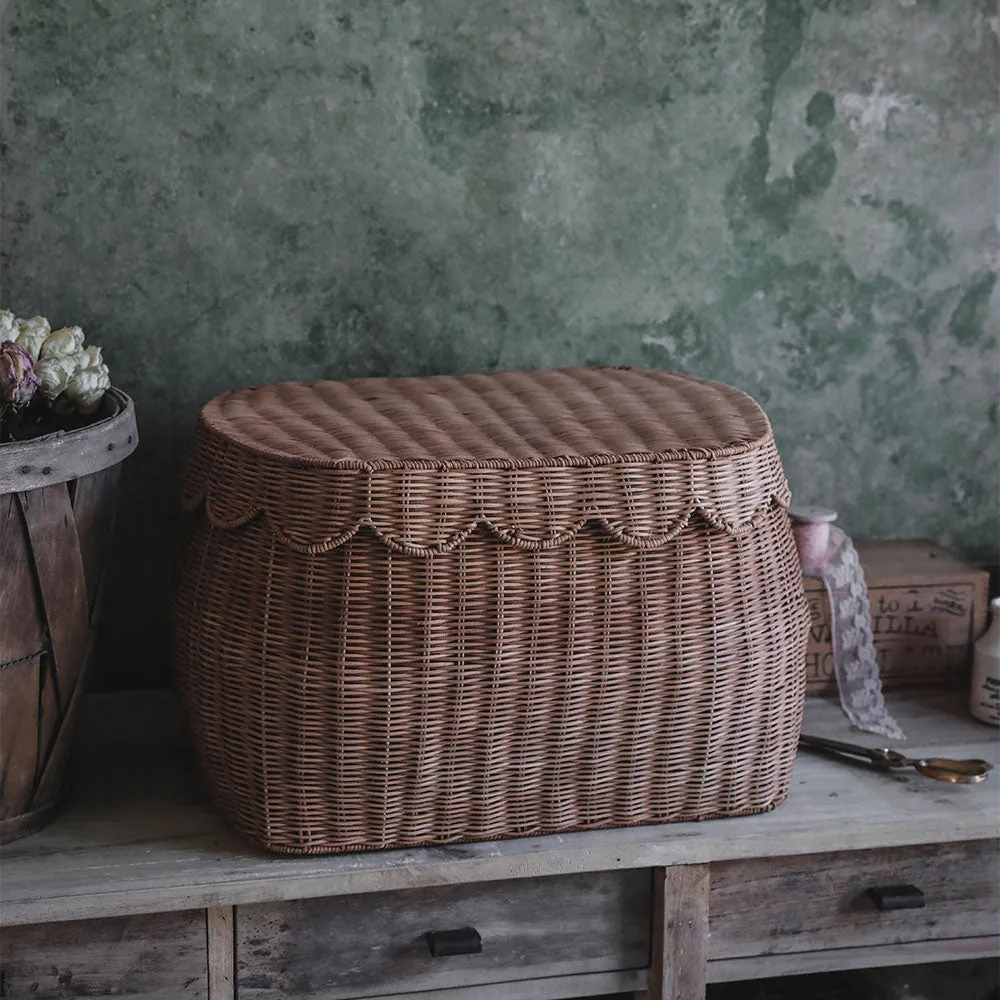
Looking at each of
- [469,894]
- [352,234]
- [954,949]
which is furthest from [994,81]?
[469,894]

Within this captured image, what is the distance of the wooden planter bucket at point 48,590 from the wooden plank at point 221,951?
0.82 feet

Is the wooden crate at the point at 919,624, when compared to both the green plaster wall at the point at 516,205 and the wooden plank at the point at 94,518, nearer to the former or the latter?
the green plaster wall at the point at 516,205

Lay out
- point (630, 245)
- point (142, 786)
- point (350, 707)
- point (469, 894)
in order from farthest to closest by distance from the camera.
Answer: point (630, 245), point (142, 786), point (469, 894), point (350, 707)

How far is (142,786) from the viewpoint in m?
1.61

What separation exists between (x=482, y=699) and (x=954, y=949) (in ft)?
2.36

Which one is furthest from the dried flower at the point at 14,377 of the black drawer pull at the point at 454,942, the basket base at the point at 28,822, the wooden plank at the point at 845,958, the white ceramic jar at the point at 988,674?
the white ceramic jar at the point at 988,674

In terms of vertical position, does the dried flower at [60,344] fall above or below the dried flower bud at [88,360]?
above

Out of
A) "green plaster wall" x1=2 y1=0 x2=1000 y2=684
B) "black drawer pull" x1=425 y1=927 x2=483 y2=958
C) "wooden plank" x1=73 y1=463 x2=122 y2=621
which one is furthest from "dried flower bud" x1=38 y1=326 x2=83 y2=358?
"black drawer pull" x1=425 y1=927 x2=483 y2=958

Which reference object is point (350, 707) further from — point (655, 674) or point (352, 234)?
point (352, 234)

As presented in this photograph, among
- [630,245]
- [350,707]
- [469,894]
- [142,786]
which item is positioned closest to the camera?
[350,707]

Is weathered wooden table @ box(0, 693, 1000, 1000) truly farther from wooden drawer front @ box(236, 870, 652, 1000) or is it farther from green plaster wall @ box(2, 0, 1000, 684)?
green plaster wall @ box(2, 0, 1000, 684)

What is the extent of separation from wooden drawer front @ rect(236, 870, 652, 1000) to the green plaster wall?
1.84ft

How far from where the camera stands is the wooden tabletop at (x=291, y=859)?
138 centimetres

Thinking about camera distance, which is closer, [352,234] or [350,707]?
[350,707]
